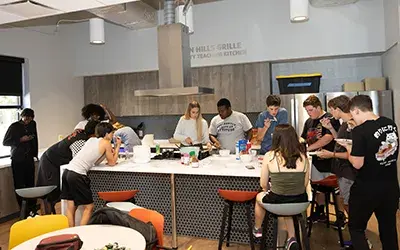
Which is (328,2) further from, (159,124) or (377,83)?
(159,124)

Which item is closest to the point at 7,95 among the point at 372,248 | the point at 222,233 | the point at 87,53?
the point at 87,53

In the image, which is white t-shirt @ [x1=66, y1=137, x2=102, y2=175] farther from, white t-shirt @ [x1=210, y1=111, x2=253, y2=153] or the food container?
white t-shirt @ [x1=210, y1=111, x2=253, y2=153]

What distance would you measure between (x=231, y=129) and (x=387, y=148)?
98.2 inches

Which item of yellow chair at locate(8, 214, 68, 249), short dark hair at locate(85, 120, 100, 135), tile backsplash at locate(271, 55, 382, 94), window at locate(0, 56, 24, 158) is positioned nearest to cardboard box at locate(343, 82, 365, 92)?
tile backsplash at locate(271, 55, 382, 94)

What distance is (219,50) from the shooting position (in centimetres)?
627

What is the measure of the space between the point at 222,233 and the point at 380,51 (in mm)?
3921

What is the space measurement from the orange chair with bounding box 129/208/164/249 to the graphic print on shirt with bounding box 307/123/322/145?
2258 mm

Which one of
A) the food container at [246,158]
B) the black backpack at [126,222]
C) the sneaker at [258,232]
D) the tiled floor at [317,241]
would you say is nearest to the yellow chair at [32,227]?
the black backpack at [126,222]

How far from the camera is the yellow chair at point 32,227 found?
7.90ft

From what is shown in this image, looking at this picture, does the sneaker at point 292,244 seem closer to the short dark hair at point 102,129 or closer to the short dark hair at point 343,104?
the short dark hair at point 343,104

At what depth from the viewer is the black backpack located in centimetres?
229

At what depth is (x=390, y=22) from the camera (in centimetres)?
495

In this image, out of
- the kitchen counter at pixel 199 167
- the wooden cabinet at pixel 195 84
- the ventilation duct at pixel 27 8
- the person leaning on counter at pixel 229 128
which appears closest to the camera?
the kitchen counter at pixel 199 167

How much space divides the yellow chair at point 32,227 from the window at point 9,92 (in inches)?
151
